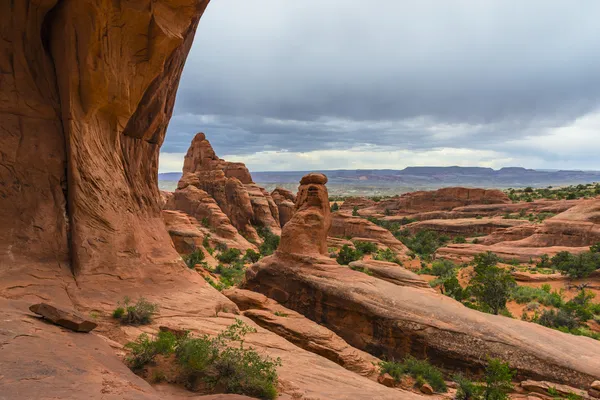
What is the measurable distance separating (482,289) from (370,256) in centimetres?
1818

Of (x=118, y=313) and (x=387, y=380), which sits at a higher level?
(x=118, y=313)

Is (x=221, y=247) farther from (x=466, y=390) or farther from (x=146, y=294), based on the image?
(x=466, y=390)

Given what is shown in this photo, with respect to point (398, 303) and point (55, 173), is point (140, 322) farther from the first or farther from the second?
point (398, 303)

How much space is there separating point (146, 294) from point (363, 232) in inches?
→ 1604

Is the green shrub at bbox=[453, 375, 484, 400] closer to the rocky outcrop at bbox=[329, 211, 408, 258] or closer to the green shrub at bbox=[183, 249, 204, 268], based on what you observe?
the green shrub at bbox=[183, 249, 204, 268]

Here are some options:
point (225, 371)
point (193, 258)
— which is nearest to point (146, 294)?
point (225, 371)

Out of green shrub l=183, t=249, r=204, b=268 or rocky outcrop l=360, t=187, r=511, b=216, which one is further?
rocky outcrop l=360, t=187, r=511, b=216

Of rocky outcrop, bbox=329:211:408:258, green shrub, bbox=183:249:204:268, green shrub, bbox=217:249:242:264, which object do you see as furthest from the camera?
rocky outcrop, bbox=329:211:408:258

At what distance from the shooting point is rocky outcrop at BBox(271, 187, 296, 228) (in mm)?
61875

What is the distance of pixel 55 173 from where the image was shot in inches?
449

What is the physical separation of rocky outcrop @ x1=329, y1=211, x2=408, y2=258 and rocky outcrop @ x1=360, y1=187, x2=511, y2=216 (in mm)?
28279

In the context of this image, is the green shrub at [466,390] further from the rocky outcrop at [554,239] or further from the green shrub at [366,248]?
the rocky outcrop at [554,239]

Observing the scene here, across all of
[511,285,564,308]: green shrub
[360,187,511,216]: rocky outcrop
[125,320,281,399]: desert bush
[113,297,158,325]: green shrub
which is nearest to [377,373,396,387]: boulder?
[125,320,281,399]: desert bush

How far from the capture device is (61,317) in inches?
296
